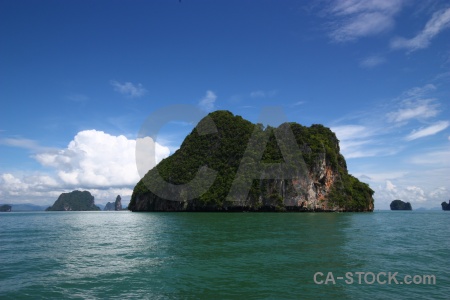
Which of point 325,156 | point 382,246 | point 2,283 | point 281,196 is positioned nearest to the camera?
point 2,283

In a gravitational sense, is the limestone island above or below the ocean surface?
above

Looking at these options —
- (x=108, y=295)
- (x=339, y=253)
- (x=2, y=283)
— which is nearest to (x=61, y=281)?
(x=2, y=283)

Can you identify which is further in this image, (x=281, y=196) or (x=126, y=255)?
(x=281, y=196)

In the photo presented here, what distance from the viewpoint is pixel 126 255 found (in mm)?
21438

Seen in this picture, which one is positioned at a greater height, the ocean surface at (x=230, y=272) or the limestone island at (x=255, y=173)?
the limestone island at (x=255, y=173)

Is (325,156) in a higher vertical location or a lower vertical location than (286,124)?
lower

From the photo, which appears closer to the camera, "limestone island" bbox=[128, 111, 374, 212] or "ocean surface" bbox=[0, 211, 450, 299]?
"ocean surface" bbox=[0, 211, 450, 299]

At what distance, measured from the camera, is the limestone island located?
3932 inches

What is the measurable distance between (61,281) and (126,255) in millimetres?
7019

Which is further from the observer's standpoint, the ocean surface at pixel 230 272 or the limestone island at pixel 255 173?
the limestone island at pixel 255 173

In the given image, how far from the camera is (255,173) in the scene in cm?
10462

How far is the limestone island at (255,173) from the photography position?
9988 centimetres

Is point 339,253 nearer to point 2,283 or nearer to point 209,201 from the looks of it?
point 2,283

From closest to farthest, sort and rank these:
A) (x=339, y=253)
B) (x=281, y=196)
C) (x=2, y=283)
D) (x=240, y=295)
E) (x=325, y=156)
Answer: (x=240, y=295), (x=2, y=283), (x=339, y=253), (x=281, y=196), (x=325, y=156)
